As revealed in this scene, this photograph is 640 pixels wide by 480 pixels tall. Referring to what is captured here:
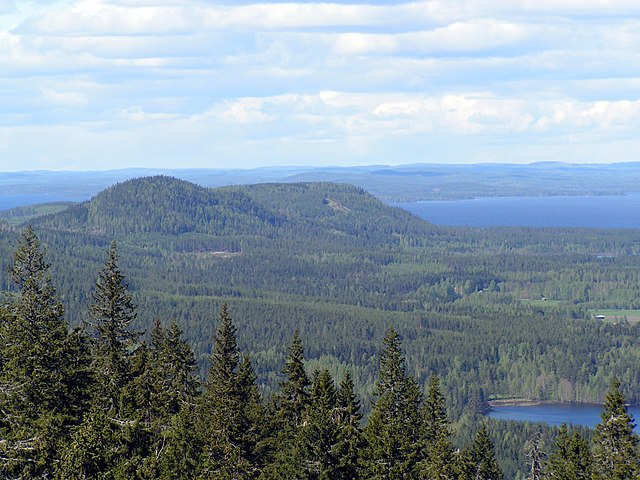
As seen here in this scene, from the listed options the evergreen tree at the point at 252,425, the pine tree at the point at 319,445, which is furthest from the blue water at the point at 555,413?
the evergreen tree at the point at 252,425

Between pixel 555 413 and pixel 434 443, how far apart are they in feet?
381

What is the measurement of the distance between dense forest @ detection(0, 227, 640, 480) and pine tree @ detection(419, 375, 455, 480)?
0.27 feet

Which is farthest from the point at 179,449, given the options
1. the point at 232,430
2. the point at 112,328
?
the point at 112,328

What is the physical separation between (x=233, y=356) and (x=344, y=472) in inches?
363

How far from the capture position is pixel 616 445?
192ft

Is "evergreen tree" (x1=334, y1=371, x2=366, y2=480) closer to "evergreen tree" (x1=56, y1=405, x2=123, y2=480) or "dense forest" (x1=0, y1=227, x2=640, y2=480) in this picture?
"dense forest" (x1=0, y1=227, x2=640, y2=480)

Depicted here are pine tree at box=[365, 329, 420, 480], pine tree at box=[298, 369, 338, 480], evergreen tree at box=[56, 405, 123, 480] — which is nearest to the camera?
evergreen tree at box=[56, 405, 123, 480]

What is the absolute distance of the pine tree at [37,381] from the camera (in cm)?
4456

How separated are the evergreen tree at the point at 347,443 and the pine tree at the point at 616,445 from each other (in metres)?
13.4

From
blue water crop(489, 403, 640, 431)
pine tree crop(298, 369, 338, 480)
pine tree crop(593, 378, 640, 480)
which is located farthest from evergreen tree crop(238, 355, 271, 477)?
blue water crop(489, 403, 640, 431)

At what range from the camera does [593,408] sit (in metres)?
176

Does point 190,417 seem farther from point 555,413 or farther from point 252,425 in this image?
point 555,413

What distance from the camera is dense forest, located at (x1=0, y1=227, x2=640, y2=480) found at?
4728 centimetres

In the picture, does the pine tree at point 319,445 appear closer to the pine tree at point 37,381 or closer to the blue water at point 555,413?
the pine tree at point 37,381
